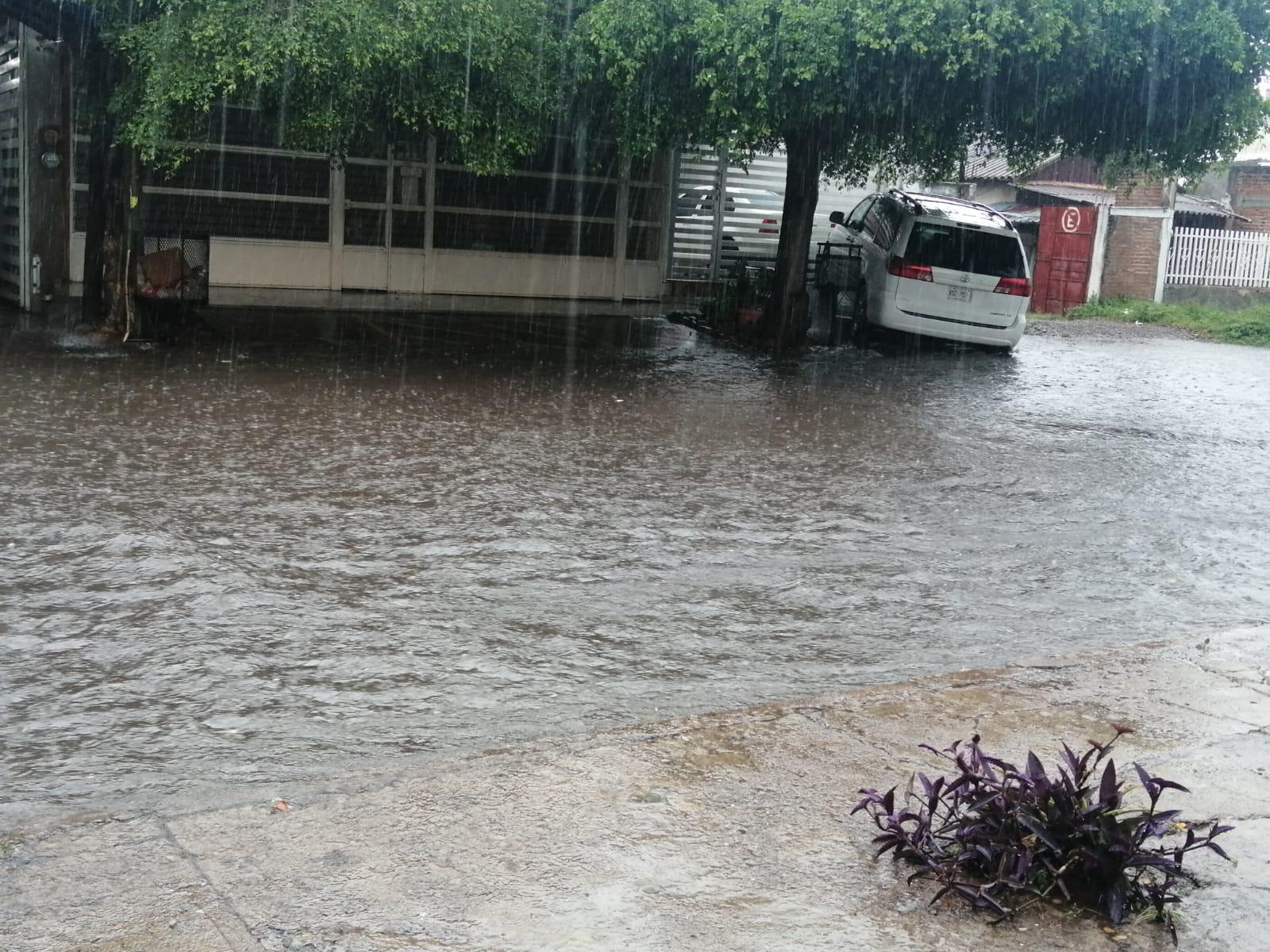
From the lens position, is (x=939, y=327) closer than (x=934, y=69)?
No

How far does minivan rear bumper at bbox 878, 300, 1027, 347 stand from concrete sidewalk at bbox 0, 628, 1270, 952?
37.8ft

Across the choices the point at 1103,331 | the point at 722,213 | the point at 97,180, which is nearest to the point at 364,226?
the point at 722,213

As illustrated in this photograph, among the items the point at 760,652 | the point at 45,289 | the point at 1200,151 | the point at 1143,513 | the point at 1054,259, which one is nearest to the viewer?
the point at 760,652

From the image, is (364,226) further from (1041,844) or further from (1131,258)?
(1131,258)

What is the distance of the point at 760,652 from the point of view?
5504mm

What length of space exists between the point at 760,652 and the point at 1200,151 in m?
11.0

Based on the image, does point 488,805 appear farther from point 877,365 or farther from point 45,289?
point 45,289


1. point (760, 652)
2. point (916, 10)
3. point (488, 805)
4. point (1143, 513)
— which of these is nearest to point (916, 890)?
point (488, 805)

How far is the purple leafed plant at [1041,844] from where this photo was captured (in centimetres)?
338

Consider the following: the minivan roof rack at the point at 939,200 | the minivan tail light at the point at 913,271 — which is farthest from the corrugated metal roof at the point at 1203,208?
the minivan tail light at the point at 913,271

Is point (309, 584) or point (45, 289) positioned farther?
point (45, 289)

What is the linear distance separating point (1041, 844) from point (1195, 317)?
24056 mm

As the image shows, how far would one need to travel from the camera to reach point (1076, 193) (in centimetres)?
3253

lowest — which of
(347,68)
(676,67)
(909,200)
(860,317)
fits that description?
(860,317)
